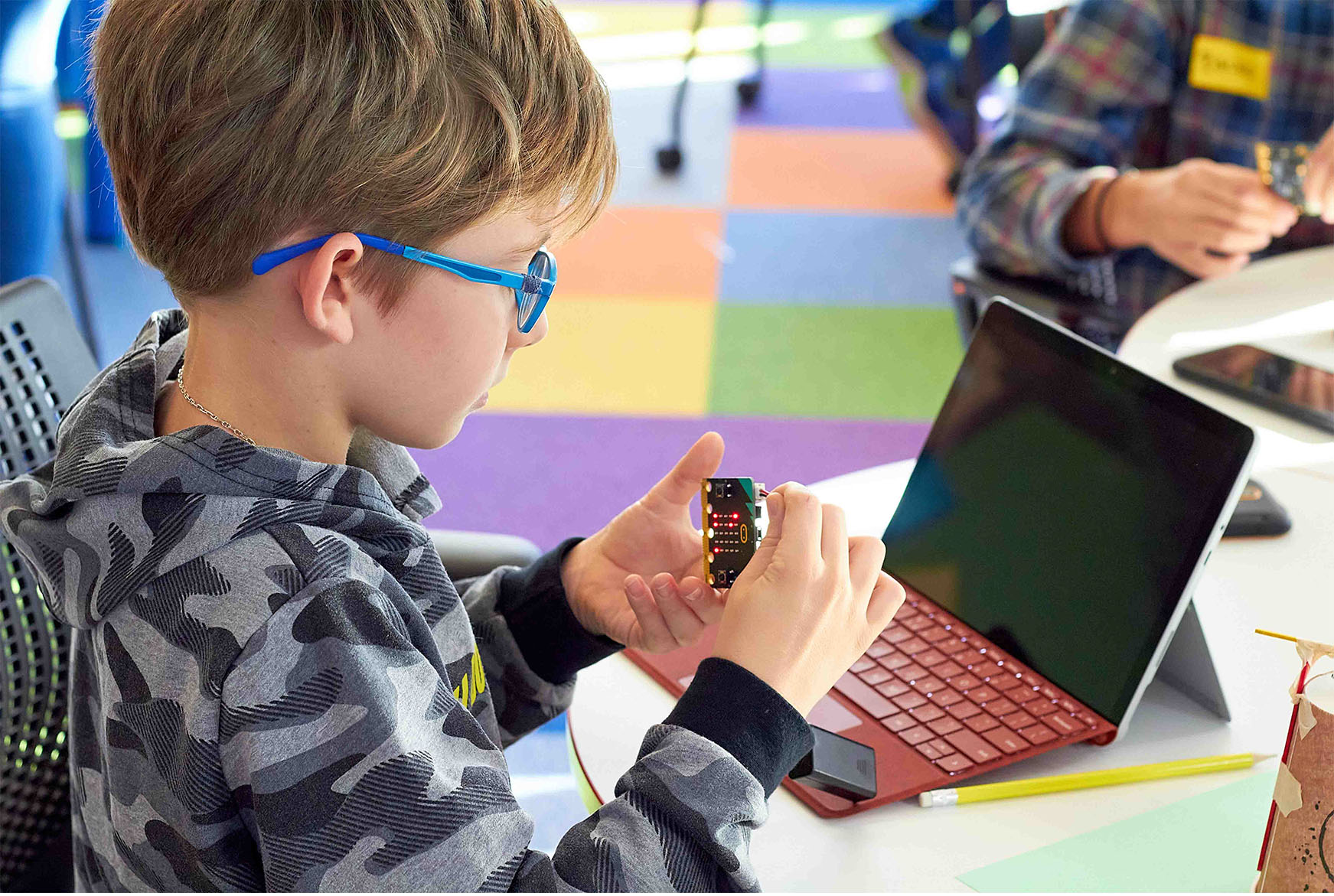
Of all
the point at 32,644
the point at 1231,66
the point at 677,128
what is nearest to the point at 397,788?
the point at 32,644

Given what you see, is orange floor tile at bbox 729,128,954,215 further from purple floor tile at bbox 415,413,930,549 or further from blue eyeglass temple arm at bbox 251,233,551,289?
blue eyeglass temple arm at bbox 251,233,551,289

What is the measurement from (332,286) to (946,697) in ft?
1.77

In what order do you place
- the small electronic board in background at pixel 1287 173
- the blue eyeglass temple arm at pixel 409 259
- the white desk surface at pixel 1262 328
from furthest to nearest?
the small electronic board in background at pixel 1287 173 < the white desk surface at pixel 1262 328 < the blue eyeglass temple arm at pixel 409 259

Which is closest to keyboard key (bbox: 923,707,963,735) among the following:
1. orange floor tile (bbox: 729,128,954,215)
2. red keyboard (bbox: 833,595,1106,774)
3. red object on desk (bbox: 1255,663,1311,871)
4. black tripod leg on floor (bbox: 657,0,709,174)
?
red keyboard (bbox: 833,595,1106,774)

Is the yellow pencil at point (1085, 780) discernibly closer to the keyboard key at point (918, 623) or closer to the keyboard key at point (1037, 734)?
the keyboard key at point (1037, 734)

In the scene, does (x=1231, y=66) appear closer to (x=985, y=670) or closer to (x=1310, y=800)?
(x=985, y=670)

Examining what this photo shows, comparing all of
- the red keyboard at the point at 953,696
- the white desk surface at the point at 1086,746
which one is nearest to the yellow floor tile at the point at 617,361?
the white desk surface at the point at 1086,746

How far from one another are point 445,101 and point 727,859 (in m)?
0.49

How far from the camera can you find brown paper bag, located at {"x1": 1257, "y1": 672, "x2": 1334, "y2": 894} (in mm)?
724

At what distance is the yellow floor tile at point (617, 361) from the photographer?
3201 millimetres

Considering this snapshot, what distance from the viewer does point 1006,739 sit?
3.11 feet

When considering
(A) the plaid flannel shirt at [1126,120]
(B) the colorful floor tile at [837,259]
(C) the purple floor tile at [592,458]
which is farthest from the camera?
(B) the colorful floor tile at [837,259]

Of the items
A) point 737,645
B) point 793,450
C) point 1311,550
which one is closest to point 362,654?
point 737,645

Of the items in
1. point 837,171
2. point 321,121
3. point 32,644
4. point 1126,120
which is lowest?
point 837,171
